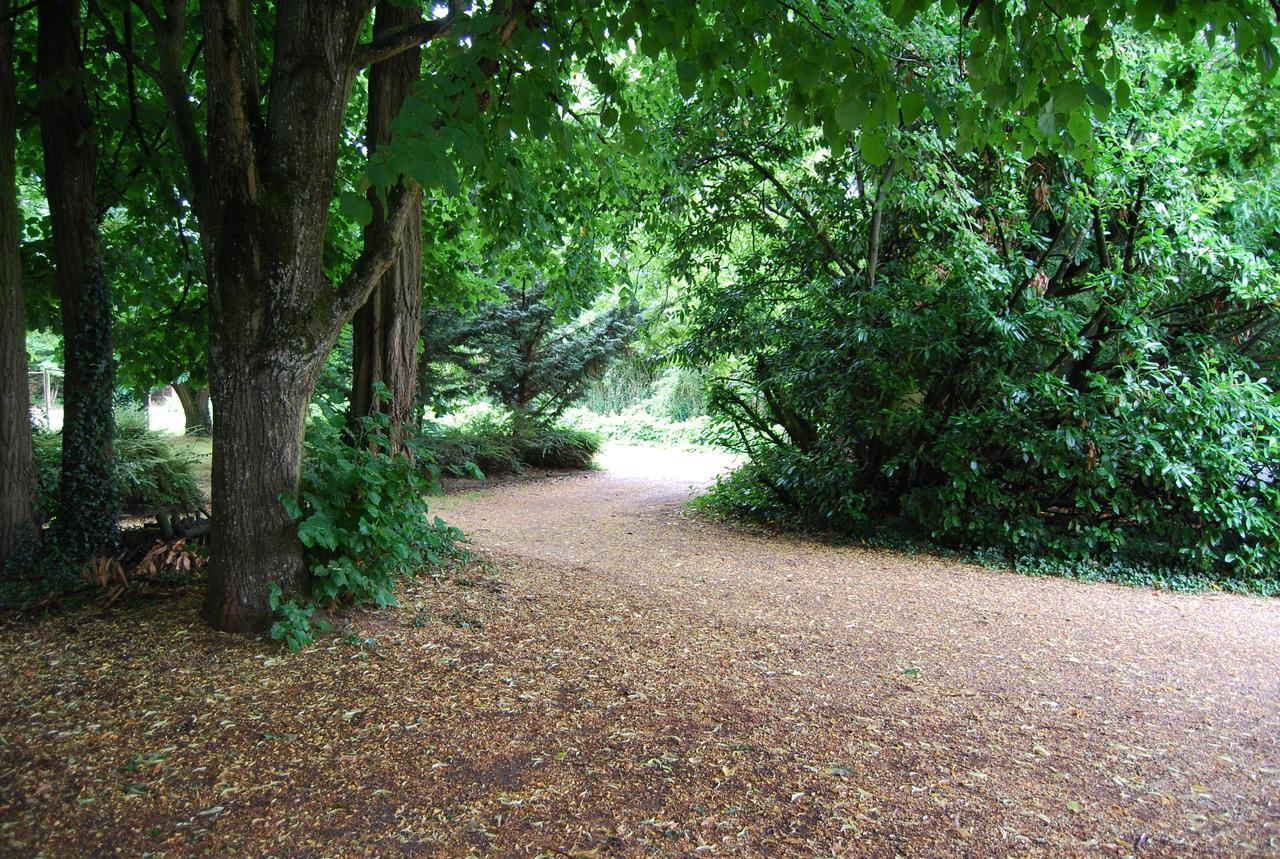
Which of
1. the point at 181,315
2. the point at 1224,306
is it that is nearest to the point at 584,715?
the point at 181,315

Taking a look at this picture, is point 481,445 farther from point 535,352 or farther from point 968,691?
point 968,691

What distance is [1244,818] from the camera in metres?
2.62

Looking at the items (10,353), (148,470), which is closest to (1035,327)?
(10,353)

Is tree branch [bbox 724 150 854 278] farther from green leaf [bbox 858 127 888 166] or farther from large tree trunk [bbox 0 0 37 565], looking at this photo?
large tree trunk [bbox 0 0 37 565]

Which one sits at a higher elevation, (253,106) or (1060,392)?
(253,106)

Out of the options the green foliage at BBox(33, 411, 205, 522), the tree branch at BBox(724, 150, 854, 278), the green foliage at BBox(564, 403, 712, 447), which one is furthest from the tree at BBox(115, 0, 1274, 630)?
the green foliage at BBox(564, 403, 712, 447)

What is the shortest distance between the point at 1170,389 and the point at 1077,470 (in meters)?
1.01

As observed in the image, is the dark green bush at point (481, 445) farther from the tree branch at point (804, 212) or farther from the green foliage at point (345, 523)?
the green foliage at point (345, 523)

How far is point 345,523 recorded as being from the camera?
3.87 metres

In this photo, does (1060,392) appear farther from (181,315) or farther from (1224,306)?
(181,315)

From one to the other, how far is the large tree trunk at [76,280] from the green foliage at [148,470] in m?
2.63

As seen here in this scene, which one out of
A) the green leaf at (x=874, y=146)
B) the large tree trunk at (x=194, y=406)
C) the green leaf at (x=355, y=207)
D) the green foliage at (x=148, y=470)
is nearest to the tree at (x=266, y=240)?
the green leaf at (x=355, y=207)

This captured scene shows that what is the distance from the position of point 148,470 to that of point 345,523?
5.86 m

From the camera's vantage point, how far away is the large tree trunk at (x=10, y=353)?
4.54 metres
